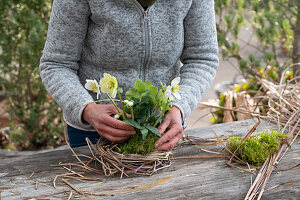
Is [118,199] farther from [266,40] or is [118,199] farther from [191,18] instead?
[266,40]

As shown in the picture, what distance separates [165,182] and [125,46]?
0.63 metres

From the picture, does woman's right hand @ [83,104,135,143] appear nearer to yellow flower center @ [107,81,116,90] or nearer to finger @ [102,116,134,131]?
finger @ [102,116,134,131]

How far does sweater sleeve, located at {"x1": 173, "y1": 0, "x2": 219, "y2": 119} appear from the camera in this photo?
5.27ft

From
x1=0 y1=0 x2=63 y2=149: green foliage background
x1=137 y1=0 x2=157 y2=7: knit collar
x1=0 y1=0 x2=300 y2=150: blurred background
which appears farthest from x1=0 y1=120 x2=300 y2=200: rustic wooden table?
x1=0 y1=0 x2=63 y2=149: green foliage background

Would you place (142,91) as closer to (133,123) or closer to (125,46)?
(133,123)

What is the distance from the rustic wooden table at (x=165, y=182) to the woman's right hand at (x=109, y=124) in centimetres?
14

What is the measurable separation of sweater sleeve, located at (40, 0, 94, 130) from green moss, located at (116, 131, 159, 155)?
0.25 m

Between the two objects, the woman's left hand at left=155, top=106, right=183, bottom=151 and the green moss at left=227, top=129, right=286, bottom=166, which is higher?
the woman's left hand at left=155, top=106, right=183, bottom=151

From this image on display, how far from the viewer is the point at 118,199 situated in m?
1.10

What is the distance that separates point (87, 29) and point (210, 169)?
2.55 feet

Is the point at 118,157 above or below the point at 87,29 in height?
below

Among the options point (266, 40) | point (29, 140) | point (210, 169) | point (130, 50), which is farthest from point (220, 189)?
point (29, 140)

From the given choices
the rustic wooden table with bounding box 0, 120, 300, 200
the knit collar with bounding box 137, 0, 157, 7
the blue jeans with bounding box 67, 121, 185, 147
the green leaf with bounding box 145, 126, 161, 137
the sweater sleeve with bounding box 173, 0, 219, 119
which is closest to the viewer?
the rustic wooden table with bounding box 0, 120, 300, 200

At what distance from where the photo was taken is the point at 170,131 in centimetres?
130
